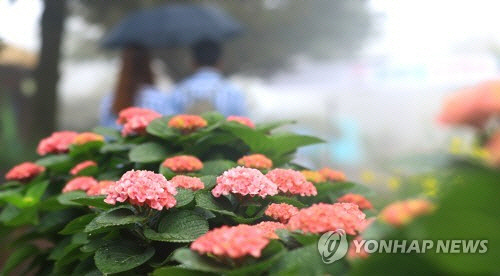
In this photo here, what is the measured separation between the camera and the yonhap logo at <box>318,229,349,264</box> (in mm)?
758

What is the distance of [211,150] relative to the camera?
153cm

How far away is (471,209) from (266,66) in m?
13.7

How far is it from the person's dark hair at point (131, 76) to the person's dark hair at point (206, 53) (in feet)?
1.27

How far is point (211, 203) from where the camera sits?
108cm

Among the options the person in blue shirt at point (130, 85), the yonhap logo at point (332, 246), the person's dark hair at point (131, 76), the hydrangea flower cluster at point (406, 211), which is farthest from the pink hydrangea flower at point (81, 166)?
the person's dark hair at point (131, 76)

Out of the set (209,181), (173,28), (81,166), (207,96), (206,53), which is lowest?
(209,181)

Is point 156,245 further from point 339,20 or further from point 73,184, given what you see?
point 339,20

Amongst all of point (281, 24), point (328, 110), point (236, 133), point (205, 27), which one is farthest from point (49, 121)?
point (328, 110)

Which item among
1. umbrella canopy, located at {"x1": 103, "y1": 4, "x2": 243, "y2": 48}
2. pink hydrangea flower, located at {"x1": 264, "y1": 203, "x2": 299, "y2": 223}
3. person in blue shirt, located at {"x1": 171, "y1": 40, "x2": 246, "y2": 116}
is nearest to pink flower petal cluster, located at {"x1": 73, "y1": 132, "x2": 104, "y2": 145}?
pink hydrangea flower, located at {"x1": 264, "y1": 203, "x2": 299, "y2": 223}

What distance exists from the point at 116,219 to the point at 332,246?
1.36ft

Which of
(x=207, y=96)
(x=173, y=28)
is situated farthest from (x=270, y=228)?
(x=173, y=28)

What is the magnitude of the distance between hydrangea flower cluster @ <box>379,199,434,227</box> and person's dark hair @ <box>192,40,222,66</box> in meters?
2.89

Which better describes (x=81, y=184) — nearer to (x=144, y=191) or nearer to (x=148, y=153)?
(x=148, y=153)

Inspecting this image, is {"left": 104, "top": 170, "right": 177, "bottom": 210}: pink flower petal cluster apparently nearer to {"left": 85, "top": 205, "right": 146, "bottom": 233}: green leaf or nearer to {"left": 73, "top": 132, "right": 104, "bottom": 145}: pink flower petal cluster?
{"left": 85, "top": 205, "right": 146, "bottom": 233}: green leaf
